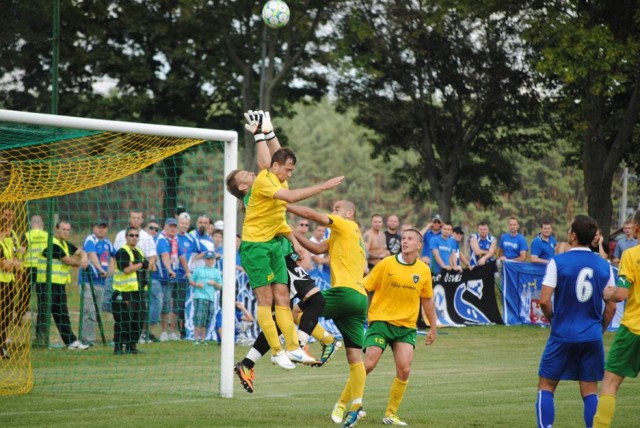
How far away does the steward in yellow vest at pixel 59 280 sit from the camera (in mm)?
15875

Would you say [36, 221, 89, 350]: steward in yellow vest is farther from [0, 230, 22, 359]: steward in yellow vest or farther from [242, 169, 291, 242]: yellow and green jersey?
[242, 169, 291, 242]: yellow and green jersey

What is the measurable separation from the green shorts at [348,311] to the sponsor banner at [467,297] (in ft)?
35.4

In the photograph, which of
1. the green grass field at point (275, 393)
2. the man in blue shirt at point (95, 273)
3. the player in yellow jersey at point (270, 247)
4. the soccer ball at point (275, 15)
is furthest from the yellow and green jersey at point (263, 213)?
the man in blue shirt at point (95, 273)

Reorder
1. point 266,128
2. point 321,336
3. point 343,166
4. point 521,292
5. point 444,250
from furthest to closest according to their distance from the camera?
1. point 343,166
2. point 521,292
3. point 444,250
4. point 321,336
5. point 266,128

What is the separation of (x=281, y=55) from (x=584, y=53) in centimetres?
1056

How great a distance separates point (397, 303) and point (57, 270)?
8.26m

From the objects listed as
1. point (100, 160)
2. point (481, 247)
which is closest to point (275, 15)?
point (100, 160)

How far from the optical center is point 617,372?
344 inches

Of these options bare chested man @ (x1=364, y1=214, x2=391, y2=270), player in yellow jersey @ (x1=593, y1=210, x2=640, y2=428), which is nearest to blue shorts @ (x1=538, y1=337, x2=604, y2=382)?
player in yellow jersey @ (x1=593, y1=210, x2=640, y2=428)

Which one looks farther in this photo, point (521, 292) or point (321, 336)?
point (521, 292)

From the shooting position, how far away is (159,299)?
55.6 feet

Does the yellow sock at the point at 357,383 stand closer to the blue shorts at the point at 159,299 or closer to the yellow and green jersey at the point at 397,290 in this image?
the yellow and green jersey at the point at 397,290

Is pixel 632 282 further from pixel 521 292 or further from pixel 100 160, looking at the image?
pixel 521 292

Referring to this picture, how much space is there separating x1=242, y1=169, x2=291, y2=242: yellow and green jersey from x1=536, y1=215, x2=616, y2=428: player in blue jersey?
2.69 metres
